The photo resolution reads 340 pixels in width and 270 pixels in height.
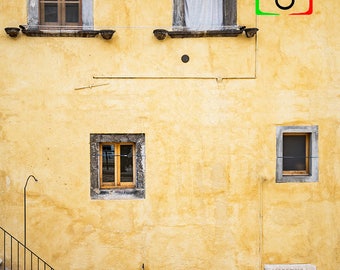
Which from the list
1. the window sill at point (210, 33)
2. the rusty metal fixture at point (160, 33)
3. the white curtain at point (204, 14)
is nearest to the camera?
the rusty metal fixture at point (160, 33)

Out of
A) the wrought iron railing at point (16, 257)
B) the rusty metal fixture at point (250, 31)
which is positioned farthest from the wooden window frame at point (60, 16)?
the wrought iron railing at point (16, 257)

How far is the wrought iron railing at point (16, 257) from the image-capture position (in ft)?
26.4

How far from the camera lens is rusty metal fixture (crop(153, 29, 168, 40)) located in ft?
25.6

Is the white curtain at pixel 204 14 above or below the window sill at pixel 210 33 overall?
above

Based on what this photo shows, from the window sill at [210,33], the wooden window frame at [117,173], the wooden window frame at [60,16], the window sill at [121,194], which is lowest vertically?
the window sill at [121,194]

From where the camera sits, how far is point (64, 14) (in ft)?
26.8

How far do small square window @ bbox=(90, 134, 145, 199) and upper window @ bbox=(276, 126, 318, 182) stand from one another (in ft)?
8.48

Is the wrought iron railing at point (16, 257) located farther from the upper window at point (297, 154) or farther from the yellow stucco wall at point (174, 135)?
the upper window at point (297, 154)

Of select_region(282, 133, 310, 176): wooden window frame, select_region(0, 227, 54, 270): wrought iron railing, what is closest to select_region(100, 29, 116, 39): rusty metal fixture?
select_region(282, 133, 310, 176): wooden window frame

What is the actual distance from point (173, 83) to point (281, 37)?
2.18 meters

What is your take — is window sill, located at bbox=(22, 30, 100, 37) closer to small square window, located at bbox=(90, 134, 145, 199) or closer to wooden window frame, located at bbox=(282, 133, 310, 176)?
small square window, located at bbox=(90, 134, 145, 199)

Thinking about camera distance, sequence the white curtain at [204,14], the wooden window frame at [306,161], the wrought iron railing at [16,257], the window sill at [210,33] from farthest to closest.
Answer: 1. the wooden window frame at [306,161]
2. the white curtain at [204,14]
3. the wrought iron railing at [16,257]
4. the window sill at [210,33]

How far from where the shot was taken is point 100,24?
7.99m

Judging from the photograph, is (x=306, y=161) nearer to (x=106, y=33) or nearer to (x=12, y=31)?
(x=106, y=33)
